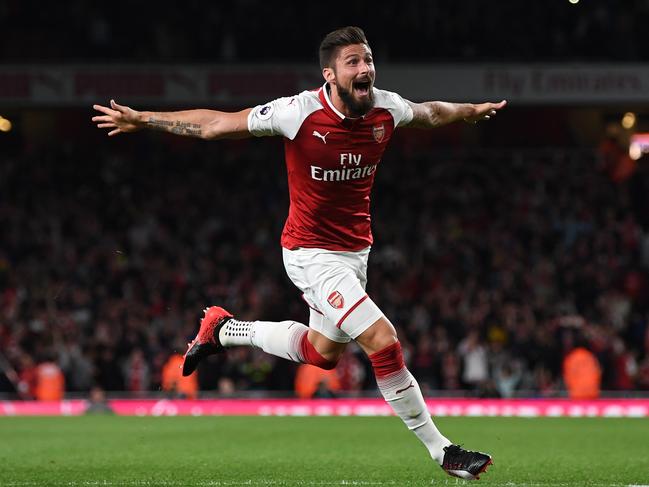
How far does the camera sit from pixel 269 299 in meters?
19.8

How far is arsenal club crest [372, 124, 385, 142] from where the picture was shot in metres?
6.98

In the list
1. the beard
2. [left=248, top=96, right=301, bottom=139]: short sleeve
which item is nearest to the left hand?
the beard

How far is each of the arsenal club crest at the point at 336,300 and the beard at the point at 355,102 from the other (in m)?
1.06

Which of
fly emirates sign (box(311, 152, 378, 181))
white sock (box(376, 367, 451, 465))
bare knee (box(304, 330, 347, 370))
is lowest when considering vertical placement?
white sock (box(376, 367, 451, 465))

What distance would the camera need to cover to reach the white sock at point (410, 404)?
681cm

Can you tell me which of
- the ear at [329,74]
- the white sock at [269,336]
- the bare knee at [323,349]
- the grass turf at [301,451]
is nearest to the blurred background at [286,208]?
the grass turf at [301,451]

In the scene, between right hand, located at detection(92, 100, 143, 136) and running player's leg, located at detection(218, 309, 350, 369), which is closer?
right hand, located at detection(92, 100, 143, 136)

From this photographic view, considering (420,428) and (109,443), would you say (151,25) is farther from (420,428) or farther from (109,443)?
(420,428)

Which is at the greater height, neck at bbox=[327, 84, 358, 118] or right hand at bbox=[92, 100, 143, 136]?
neck at bbox=[327, 84, 358, 118]

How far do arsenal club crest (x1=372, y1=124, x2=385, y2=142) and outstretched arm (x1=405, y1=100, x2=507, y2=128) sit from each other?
0.28 metres

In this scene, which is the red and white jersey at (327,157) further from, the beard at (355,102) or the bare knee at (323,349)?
the bare knee at (323,349)

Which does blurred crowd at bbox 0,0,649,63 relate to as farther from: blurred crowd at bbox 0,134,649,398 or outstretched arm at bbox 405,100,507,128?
outstretched arm at bbox 405,100,507,128

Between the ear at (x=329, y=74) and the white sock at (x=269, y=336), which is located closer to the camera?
the ear at (x=329, y=74)

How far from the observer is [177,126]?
6723 millimetres
